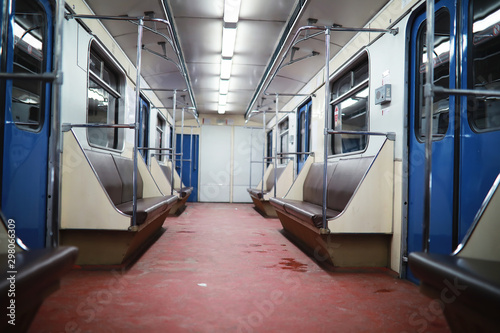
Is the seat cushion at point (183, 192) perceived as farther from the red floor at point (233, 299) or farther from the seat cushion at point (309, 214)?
the red floor at point (233, 299)

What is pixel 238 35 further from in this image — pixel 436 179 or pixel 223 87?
pixel 436 179

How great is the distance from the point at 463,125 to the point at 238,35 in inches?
139

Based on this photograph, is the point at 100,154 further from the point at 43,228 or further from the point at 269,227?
the point at 269,227

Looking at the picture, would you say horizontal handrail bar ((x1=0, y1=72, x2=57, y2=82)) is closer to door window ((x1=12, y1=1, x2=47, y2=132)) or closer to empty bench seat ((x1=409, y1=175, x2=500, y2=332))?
door window ((x1=12, y1=1, x2=47, y2=132))

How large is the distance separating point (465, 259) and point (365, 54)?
324 centimetres

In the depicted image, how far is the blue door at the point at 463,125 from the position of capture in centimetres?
242

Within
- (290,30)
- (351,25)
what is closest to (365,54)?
(351,25)

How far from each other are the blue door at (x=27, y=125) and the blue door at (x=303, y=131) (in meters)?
4.96

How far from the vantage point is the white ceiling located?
4082mm

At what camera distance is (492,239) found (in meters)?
1.69

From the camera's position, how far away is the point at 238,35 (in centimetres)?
518

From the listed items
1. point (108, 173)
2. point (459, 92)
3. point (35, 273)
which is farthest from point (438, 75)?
point (108, 173)

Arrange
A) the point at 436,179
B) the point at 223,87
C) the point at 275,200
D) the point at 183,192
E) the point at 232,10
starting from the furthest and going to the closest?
the point at 223,87 < the point at 183,192 < the point at 275,200 < the point at 232,10 < the point at 436,179

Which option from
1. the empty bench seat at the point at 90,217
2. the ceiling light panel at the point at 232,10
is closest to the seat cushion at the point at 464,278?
the empty bench seat at the point at 90,217
